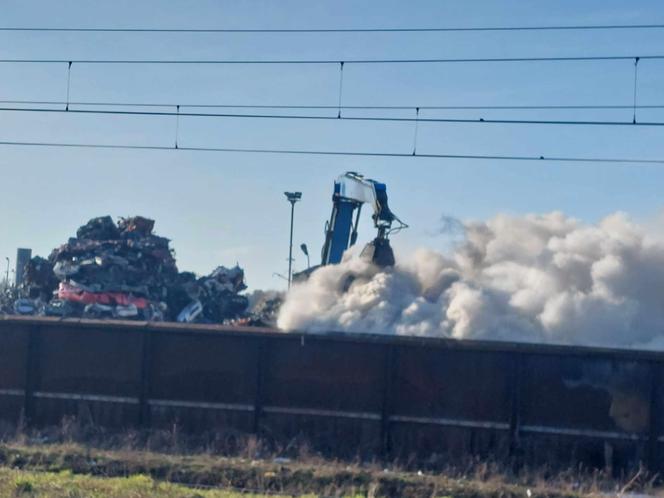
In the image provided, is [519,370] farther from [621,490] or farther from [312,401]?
[312,401]

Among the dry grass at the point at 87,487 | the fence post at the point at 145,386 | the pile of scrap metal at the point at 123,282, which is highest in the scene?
the pile of scrap metal at the point at 123,282

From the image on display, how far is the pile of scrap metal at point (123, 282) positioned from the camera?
87.7 ft

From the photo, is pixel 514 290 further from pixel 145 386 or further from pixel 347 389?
pixel 145 386

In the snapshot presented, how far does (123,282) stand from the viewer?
27.3 m

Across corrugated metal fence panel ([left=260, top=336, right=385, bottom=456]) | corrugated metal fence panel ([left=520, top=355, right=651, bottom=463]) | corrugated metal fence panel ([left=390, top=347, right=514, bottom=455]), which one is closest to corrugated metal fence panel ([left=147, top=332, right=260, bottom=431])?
corrugated metal fence panel ([left=260, top=336, right=385, bottom=456])

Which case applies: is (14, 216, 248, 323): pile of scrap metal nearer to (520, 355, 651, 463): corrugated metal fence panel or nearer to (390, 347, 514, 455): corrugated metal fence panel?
(390, 347, 514, 455): corrugated metal fence panel

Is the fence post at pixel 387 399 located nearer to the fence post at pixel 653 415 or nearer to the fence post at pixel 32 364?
the fence post at pixel 653 415

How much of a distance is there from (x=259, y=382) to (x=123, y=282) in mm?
13967

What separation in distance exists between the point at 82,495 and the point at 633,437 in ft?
23.1

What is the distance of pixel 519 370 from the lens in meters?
13.4

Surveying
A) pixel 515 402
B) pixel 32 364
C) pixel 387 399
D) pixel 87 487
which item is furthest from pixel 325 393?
pixel 32 364

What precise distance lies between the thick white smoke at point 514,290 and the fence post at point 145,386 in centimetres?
217

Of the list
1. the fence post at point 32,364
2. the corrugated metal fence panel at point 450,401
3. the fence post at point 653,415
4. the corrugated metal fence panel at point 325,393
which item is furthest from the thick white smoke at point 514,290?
A: the fence post at point 32,364

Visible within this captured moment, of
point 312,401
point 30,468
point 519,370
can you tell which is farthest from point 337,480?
point 30,468
